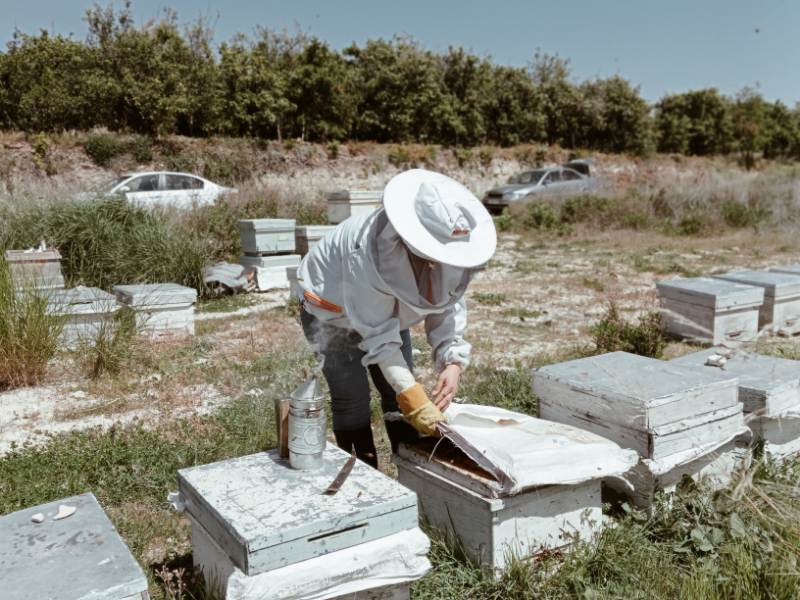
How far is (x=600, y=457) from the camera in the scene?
2215 millimetres

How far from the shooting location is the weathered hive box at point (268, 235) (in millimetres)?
7910

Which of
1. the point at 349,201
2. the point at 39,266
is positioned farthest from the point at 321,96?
the point at 39,266

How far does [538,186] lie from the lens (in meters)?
16.7

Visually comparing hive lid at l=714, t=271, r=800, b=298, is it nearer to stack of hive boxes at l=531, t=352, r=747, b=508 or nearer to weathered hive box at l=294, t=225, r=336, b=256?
stack of hive boxes at l=531, t=352, r=747, b=508

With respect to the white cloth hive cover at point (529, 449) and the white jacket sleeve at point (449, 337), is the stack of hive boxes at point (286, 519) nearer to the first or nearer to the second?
the white cloth hive cover at point (529, 449)

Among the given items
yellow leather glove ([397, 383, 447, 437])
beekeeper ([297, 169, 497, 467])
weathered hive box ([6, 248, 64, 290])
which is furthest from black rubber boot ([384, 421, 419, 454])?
weathered hive box ([6, 248, 64, 290])

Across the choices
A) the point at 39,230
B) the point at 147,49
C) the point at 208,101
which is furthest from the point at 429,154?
the point at 39,230

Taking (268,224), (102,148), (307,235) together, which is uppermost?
(102,148)

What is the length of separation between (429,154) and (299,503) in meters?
21.9

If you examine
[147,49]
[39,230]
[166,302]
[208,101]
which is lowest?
[166,302]

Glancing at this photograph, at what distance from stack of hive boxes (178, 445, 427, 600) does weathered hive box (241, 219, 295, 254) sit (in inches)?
240

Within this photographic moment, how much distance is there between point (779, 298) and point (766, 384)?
295 centimetres

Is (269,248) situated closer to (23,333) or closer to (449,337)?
(23,333)

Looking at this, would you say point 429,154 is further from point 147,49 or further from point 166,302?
point 166,302
